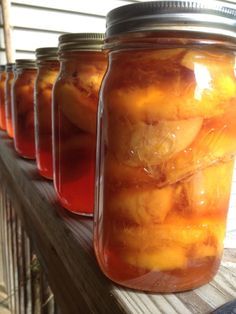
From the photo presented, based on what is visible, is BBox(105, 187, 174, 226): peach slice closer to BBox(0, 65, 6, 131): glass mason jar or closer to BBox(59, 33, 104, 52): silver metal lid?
BBox(59, 33, 104, 52): silver metal lid

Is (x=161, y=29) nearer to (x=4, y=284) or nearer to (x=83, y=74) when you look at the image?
(x=83, y=74)

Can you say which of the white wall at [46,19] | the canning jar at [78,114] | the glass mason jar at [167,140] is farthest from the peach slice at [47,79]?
the white wall at [46,19]

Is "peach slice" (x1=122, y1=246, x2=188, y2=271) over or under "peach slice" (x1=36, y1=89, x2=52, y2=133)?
under

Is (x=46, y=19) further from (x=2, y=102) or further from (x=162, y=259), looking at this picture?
(x=162, y=259)

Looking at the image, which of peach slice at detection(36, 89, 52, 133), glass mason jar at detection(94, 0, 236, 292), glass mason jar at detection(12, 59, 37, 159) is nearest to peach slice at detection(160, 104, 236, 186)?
glass mason jar at detection(94, 0, 236, 292)

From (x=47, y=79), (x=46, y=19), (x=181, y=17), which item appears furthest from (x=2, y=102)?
(x=46, y=19)
